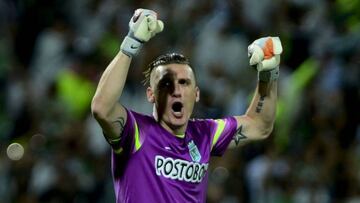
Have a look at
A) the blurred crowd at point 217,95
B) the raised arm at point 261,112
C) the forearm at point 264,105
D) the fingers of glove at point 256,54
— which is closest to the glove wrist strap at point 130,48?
the fingers of glove at point 256,54

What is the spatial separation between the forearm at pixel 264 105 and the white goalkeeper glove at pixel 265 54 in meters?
0.16

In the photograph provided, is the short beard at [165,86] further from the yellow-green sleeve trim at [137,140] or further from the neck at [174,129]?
the yellow-green sleeve trim at [137,140]

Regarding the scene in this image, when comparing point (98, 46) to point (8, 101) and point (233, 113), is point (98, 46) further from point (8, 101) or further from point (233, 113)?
point (233, 113)

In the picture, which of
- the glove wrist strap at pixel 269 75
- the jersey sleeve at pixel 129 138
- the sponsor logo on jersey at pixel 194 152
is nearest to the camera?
the jersey sleeve at pixel 129 138

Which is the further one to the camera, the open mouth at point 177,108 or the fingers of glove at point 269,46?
the fingers of glove at point 269,46

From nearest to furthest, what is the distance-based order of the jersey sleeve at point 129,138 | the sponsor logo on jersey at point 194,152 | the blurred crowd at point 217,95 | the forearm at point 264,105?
the jersey sleeve at point 129,138 < the sponsor logo on jersey at point 194,152 < the forearm at point 264,105 < the blurred crowd at point 217,95

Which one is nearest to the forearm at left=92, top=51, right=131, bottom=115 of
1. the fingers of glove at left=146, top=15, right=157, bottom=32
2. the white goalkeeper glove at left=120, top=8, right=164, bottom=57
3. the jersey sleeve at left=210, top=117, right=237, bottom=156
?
the white goalkeeper glove at left=120, top=8, right=164, bottom=57

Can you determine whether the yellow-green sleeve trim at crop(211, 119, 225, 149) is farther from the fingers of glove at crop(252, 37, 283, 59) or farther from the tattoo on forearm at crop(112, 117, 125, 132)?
the tattoo on forearm at crop(112, 117, 125, 132)

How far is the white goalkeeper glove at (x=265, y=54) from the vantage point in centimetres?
549

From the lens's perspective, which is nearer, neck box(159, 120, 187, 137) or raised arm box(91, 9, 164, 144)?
raised arm box(91, 9, 164, 144)

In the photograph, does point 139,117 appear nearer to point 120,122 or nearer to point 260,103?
point 120,122

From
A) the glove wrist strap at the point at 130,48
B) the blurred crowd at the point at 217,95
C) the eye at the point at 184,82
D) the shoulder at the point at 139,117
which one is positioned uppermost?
the glove wrist strap at the point at 130,48

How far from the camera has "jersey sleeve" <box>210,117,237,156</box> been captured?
557 cm

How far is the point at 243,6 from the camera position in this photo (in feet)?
30.8
